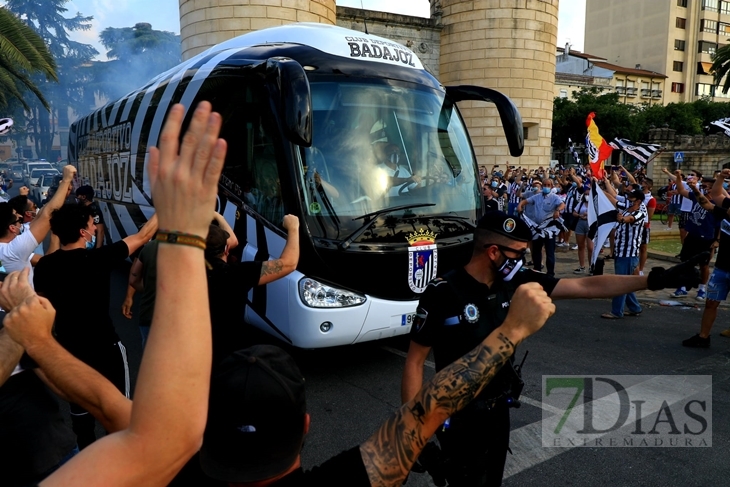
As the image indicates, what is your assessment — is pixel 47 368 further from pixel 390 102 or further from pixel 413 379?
pixel 390 102

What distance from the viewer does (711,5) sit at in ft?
217

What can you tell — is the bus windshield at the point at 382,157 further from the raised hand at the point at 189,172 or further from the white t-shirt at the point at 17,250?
the raised hand at the point at 189,172

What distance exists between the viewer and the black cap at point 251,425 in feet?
3.81

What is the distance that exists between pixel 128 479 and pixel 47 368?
0.75 metres

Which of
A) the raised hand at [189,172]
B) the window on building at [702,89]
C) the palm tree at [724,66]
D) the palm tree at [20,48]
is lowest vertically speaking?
the raised hand at [189,172]

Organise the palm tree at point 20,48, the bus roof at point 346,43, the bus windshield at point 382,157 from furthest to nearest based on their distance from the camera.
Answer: the palm tree at point 20,48, the bus roof at point 346,43, the bus windshield at point 382,157

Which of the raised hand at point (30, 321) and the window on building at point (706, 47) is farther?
the window on building at point (706, 47)

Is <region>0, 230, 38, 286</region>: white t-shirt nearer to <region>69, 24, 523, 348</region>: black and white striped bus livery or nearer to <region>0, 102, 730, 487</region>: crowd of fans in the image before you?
<region>69, 24, 523, 348</region>: black and white striped bus livery

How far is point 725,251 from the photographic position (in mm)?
6090

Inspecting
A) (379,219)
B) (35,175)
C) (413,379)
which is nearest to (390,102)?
(379,219)

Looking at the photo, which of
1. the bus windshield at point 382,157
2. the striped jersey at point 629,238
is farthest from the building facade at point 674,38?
the bus windshield at point 382,157

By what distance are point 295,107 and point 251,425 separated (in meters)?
3.23

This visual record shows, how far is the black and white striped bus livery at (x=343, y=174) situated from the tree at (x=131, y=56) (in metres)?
52.6

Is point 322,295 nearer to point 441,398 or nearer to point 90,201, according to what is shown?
point 441,398
